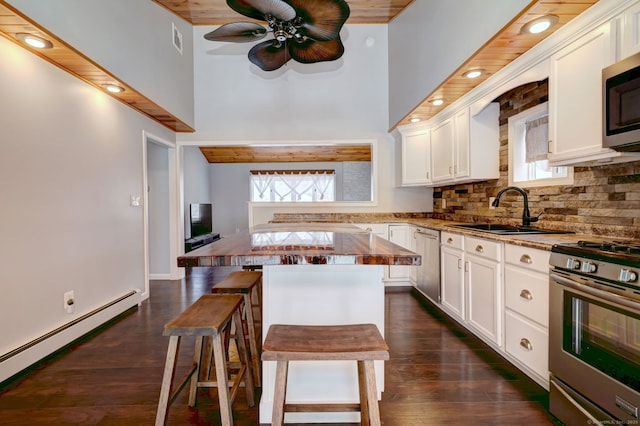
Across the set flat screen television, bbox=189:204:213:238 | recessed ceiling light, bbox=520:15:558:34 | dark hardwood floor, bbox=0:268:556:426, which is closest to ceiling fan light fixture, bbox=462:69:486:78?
recessed ceiling light, bbox=520:15:558:34

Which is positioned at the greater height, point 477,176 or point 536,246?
point 477,176

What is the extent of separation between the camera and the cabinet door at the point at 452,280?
268 centimetres

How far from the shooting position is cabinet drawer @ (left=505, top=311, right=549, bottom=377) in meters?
1.74

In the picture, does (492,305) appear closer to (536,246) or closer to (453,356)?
(453,356)

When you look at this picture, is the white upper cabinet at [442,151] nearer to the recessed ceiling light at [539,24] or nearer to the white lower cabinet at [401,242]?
the white lower cabinet at [401,242]

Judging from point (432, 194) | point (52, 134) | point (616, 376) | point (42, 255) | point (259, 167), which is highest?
point (259, 167)

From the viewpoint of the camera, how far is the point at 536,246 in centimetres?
175

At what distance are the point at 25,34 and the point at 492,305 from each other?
3.67 meters

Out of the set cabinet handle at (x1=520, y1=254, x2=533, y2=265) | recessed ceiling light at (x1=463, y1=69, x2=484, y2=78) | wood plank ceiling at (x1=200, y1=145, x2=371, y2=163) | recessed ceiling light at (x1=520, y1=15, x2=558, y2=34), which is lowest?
cabinet handle at (x1=520, y1=254, x2=533, y2=265)

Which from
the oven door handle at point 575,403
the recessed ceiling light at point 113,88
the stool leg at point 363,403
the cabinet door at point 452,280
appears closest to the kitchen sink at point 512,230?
the cabinet door at point 452,280

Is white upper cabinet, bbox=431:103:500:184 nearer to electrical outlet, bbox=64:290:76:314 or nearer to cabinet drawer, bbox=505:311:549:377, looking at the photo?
cabinet drawer, bbox=505:311:549:377

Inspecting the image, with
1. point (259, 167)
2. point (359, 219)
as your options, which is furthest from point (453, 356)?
point (259, 167)

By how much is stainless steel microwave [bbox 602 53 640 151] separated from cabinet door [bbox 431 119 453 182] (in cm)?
187

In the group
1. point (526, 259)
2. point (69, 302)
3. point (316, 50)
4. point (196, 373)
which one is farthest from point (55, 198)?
point (526, 259)
